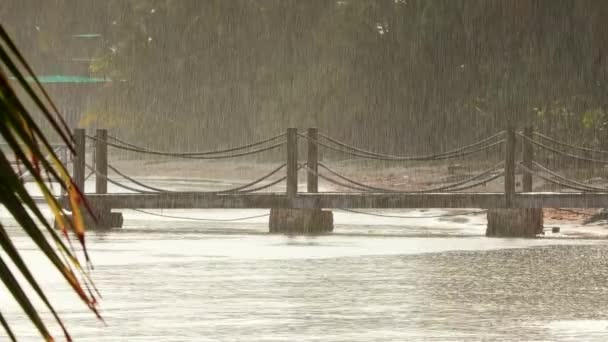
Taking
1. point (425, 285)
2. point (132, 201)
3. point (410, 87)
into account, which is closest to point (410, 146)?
point (410, 87)

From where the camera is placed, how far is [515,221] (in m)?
25.7

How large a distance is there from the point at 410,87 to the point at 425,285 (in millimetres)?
30495

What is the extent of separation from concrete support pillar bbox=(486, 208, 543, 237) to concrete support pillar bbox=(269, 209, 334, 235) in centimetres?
278

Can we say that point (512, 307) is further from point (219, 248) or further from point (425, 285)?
point (219, 248)

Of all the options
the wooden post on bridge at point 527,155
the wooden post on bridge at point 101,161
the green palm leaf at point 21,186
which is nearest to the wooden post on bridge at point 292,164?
the wooden post on bridge at point 101,161

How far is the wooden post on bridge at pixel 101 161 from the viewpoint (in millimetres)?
27130

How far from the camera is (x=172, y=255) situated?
22297mm

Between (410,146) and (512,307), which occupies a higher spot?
(410,146)

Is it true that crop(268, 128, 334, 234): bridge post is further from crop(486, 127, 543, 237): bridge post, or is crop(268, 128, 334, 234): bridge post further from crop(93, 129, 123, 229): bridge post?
crop(486, 127, 543, 237): bridge post

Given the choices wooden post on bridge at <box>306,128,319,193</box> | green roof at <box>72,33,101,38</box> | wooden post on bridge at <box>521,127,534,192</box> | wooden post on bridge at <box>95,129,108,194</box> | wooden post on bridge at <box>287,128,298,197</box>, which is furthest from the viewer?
green roof at <box>72,33,101,38</box>

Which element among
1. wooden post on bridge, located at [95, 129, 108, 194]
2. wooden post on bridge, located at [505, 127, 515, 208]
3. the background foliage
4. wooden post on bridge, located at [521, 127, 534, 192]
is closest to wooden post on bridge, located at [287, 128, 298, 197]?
wooden post on bridge, located at [95, 129, 108, 194]

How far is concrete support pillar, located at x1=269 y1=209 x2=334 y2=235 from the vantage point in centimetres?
2677

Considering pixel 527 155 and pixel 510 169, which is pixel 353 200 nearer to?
pixel 510 169

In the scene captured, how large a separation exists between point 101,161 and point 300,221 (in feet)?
11.8
